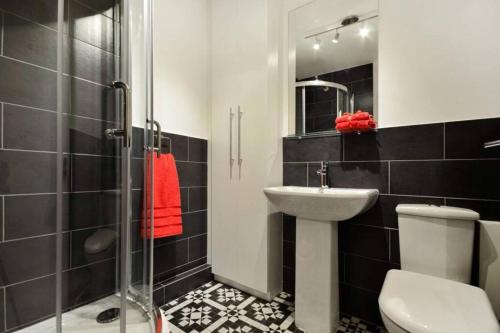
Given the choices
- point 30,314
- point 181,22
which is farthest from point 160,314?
point 181,22

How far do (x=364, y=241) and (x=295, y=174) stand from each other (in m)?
0.64

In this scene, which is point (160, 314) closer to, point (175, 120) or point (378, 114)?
point (175, 120)

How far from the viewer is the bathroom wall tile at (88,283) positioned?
3.65 feet

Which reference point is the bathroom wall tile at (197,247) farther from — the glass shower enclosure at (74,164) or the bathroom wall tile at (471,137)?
the bathroom wall tile at (471,137)

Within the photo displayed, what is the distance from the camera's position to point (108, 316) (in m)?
1.07

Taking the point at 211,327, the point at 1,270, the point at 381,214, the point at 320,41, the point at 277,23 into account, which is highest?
the point at 277,23

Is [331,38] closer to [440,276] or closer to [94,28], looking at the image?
[94,28]

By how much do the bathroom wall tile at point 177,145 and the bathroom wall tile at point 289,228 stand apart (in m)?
0.94

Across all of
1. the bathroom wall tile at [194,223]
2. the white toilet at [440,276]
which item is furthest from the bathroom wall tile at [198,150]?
the white toilet at [440,276]

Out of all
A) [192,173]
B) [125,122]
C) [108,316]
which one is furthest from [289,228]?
[125,122]

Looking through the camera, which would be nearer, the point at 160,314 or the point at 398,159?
the point at 160,314

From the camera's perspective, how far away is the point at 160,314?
114 centimetres

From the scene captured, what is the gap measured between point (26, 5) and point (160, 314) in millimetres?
1615

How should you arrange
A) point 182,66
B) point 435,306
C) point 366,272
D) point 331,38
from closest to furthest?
point 435,306
point 366,272
point 331,38
point 182,66
